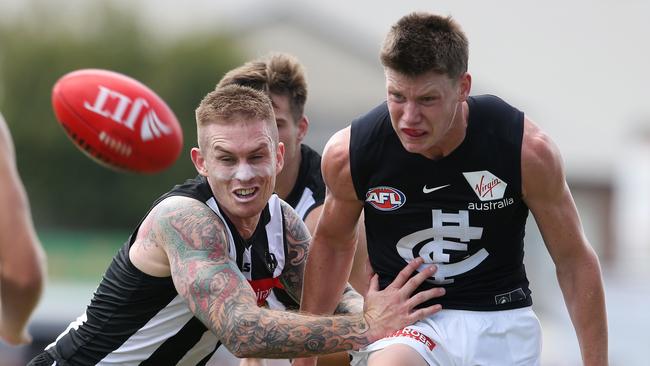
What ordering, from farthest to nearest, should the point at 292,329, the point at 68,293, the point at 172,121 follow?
the point at 68,293
the point at 172,121
the point at 292,329

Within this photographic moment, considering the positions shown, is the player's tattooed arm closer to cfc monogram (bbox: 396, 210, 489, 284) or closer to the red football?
cfc monogram (bbox: 396, 210, 489, 284)

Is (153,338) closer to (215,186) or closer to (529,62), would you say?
(215,186)

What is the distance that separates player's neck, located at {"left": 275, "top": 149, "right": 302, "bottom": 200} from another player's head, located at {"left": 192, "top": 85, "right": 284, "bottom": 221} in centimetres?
A: 167

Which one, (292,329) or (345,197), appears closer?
(292,329)

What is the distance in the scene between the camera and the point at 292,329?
213 inches

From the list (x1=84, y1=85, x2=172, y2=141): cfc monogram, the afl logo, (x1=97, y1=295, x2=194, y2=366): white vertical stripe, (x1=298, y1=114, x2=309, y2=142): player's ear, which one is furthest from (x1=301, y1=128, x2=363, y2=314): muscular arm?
(x1=84, y1=85, x2=172, y2=141): cfc monogram

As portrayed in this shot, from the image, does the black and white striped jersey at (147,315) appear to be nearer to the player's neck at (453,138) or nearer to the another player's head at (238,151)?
the another player's head at (238,151)

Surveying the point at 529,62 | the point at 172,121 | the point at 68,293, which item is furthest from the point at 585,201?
the point at 172,121

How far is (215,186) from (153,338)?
83 cm

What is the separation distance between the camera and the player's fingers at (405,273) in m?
5.80

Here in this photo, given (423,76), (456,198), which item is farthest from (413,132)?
(456,198)

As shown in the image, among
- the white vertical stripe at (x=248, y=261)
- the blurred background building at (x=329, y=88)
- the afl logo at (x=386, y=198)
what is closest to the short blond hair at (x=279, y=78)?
the afl logo at (x=386, y=198)

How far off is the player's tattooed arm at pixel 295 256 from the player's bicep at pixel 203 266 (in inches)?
29.7


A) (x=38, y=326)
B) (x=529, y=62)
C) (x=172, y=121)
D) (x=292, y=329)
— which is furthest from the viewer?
(x=529, y=62)
